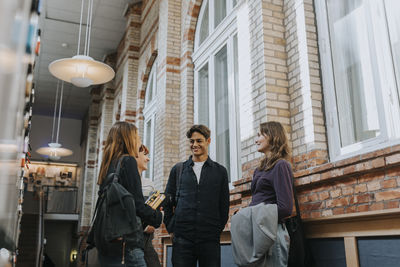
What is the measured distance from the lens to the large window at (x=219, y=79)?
519 centimetres

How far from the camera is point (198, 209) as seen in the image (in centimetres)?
286

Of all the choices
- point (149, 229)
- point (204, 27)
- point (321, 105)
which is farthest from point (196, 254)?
point (204, 27)

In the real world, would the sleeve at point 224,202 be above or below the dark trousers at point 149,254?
above

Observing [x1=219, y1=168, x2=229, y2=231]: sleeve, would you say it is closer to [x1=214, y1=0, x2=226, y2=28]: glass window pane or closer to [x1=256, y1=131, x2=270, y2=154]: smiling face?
[x1=256, y1=131, x2=270, y2=154]: smiling face

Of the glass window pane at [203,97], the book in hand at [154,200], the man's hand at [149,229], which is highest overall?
the glass window pane at [203,97]

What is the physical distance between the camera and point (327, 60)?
11.8ft

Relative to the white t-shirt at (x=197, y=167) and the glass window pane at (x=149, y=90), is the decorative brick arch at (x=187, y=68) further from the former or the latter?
the white t-shirt at (x=197, y=167)

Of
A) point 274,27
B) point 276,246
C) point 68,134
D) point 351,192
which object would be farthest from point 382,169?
point 68,134

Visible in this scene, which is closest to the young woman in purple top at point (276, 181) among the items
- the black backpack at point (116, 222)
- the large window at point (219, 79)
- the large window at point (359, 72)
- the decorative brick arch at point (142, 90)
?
the large window at point (359, 72)

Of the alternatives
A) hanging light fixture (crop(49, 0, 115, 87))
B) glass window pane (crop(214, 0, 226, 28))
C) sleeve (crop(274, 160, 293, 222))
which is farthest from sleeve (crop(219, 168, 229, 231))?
glass window pane (crop(214, 0, 226, 28))

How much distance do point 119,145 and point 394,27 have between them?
2.23 meters

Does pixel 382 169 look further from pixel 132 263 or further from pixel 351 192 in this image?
pixel 132 263

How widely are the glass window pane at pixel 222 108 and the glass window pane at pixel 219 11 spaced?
1.95 feet

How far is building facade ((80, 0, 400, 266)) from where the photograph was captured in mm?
2594
